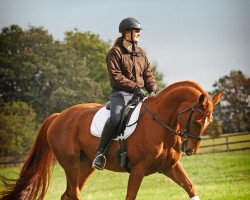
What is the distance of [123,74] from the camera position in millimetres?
8109

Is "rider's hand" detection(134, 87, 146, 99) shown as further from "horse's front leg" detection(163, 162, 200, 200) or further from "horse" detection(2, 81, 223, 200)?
"horse's front leg" detection(163, 162, 200, 200)

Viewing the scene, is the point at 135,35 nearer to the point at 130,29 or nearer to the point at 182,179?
the point at 130,29

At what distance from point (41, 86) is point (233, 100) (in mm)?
18612

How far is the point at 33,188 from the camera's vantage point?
937cm

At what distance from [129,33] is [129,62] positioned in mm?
452

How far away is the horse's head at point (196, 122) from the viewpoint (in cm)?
707

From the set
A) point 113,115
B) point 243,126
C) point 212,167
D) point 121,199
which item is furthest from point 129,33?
point 243,126

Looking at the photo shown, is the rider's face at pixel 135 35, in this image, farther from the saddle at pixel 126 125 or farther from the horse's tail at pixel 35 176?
the horse's tail at pixel 35 176

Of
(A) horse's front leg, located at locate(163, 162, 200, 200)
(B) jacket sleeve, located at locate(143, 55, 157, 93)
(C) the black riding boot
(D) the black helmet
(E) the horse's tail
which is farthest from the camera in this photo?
(E) the horse's tail

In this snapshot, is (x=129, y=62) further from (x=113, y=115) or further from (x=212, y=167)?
(x=212, y=167)

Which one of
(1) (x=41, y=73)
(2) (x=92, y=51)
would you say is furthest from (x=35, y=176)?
(2) (x=92, y=51)

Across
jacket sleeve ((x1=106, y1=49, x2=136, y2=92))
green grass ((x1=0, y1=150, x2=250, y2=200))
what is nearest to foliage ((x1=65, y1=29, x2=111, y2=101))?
green grass ((x1=0, y1=150, x2=250, y2=200))

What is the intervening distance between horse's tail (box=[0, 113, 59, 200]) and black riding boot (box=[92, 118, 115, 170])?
1.74 m

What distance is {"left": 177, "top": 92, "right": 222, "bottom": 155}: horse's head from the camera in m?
→ 7.07
